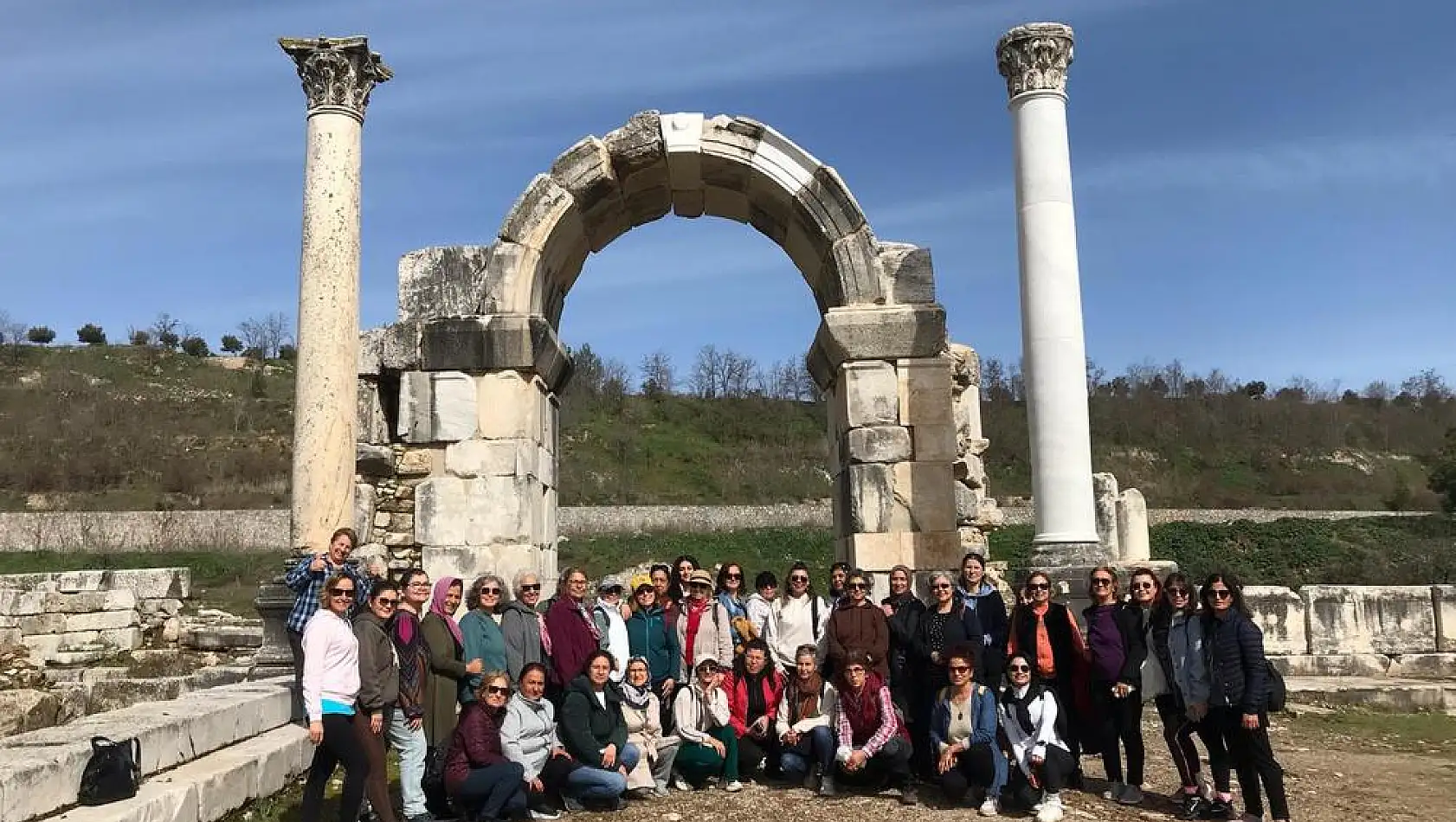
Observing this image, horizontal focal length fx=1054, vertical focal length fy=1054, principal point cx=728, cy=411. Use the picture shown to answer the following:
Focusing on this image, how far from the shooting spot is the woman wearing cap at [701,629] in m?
7.02

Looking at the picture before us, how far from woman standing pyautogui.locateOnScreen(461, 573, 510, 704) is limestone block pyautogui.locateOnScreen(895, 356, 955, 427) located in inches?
137

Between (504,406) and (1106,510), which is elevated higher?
(504,406)

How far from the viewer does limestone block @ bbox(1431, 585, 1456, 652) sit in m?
14.3

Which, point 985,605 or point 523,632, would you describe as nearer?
point 523,632

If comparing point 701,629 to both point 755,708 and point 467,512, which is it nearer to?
point 755,708

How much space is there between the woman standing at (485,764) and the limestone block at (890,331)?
12.4ft

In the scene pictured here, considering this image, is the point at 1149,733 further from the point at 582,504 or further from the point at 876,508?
the point at 582,504

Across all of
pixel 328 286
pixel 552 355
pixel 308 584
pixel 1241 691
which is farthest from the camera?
pixel 328 286

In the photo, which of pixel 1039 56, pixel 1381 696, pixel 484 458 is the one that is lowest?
pixel 1381 696

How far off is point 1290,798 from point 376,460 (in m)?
7.13

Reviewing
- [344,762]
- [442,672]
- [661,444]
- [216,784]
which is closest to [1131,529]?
[442,672]

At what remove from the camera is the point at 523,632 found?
6508mm

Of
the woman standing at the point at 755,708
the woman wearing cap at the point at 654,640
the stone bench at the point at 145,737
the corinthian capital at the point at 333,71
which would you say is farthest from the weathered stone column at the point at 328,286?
the woman standing at the point at 755,708

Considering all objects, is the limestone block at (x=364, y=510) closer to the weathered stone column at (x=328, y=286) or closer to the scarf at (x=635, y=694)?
the weathered stone column at (x=328, y=286)
